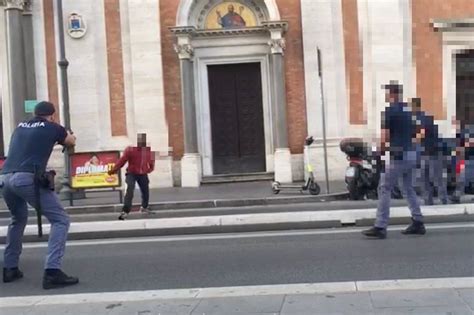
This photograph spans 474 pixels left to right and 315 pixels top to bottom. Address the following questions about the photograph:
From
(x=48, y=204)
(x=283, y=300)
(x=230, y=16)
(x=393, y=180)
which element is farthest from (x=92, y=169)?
(x=283, y=300)

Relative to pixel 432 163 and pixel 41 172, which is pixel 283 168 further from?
pixel 41 172

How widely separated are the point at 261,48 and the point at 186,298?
46.3 ft

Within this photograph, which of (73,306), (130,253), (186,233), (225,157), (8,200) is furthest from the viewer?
(225,157)

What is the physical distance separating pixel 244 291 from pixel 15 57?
1473 cm

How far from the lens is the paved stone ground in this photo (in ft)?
16.1

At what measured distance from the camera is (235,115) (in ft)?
63.2

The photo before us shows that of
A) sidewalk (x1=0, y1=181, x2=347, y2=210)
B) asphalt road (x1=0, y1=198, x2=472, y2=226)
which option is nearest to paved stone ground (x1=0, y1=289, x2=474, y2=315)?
asphalt road (x1=0, y1=198, x2=472, y2=226)

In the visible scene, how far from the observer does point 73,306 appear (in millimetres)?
5438

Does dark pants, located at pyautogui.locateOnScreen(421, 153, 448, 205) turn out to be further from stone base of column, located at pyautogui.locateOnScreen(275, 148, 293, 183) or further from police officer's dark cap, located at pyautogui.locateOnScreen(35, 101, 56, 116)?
police officer's dark cap, located at pyautogui.locateOnScreen(35, 101, 56, 116)

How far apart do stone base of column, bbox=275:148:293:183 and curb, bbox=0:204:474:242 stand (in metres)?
7.99

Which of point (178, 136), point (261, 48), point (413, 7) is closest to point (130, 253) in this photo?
point (178, 136)

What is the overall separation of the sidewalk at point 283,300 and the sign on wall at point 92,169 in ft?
28.0

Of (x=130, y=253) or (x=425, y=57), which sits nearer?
(x=130, y=253)

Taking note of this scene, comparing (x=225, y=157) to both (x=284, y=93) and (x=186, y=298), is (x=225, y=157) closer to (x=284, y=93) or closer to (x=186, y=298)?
(x=284, y=93)
